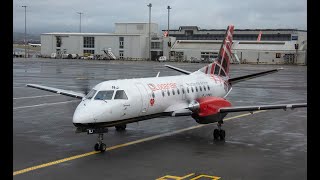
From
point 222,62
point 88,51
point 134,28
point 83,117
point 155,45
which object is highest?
point 134,28

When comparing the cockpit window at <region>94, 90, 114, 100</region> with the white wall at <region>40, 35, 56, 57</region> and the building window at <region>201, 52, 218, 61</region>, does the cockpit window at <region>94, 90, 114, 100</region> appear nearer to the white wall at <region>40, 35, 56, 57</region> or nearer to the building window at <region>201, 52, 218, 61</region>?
the building window at <region>201, 52, 218, 61</region>

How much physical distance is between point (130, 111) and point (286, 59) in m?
117

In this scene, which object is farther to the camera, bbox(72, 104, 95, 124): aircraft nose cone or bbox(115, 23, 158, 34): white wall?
bbox(115, 23, 158, 34): white wall

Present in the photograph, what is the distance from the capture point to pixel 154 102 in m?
21.0

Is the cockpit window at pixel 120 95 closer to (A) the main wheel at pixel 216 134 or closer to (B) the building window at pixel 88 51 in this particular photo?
(A) the main wheel at pixel 216 134

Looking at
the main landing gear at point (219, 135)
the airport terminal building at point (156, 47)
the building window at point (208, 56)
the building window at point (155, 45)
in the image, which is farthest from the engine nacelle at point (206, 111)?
the building window at point (155, 45)

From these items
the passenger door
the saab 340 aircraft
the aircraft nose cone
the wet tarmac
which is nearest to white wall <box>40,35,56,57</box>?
the wet tarmac

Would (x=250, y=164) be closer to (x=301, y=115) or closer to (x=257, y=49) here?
A: (x=301, y=115)

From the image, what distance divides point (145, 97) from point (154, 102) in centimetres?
86

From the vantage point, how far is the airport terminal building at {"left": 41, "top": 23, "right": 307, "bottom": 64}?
13000 centimetres

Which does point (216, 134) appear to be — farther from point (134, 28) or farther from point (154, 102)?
point (134, 28)

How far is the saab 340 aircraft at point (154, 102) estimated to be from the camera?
1777 cm

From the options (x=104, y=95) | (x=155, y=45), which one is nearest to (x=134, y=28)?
(x=155, y=45)

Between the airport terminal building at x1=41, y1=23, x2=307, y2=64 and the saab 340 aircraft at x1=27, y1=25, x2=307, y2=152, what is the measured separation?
345ft
